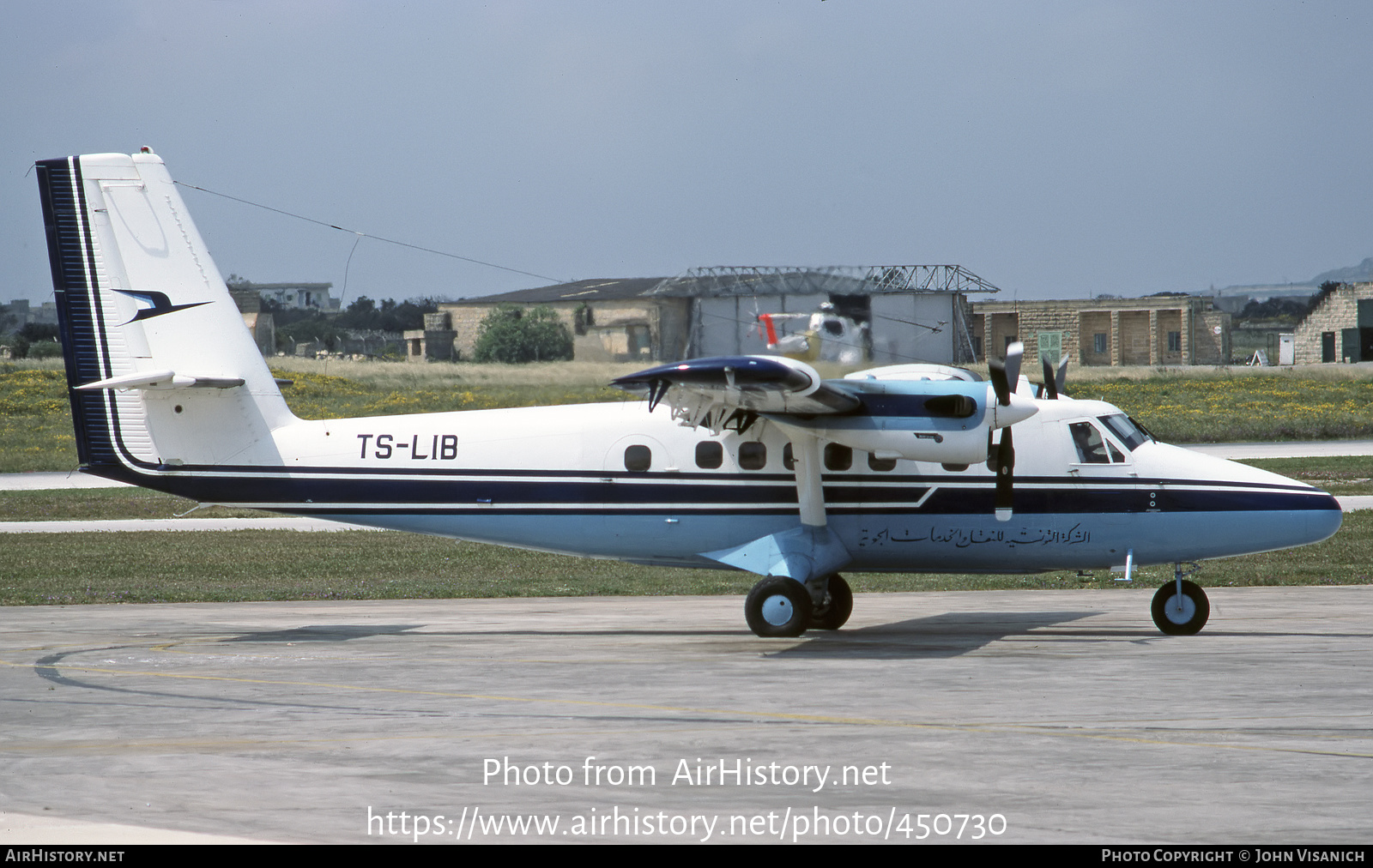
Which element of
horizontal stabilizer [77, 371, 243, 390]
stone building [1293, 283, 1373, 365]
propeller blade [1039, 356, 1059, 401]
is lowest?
propeller blade [1039, 356, 1059, 401]

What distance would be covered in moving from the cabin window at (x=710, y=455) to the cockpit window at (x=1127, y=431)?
4.59m

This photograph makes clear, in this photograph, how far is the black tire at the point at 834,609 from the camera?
54.3ft

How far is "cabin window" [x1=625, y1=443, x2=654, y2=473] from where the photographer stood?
1627cm

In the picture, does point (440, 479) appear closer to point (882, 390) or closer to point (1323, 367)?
point (882, 390)

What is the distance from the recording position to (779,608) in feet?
50.0

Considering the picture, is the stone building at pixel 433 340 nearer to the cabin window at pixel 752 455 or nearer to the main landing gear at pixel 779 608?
the cabin window at pixel 752 455

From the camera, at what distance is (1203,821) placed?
7457 mm

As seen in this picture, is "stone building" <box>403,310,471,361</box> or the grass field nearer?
"stone building" <box>403,310,471,361</box>

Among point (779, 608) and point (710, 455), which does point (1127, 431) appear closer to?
point (779, 608)

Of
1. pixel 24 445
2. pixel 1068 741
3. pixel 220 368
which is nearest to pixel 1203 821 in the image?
pixel 1068 741

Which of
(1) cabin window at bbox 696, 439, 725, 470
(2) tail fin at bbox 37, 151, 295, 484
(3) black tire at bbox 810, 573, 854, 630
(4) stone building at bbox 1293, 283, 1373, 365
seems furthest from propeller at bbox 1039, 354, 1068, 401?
(4) stone building at bbox 1293, 283, 1373, 365

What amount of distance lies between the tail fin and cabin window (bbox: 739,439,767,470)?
19.1 ft

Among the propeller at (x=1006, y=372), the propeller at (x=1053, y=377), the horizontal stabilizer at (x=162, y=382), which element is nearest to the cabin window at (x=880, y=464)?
the propeller at (x=1006, y=372)

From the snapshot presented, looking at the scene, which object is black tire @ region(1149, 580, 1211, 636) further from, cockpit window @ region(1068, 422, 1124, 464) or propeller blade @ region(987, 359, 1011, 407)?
propeller blade @ region(987, 359, 1011, 407)
